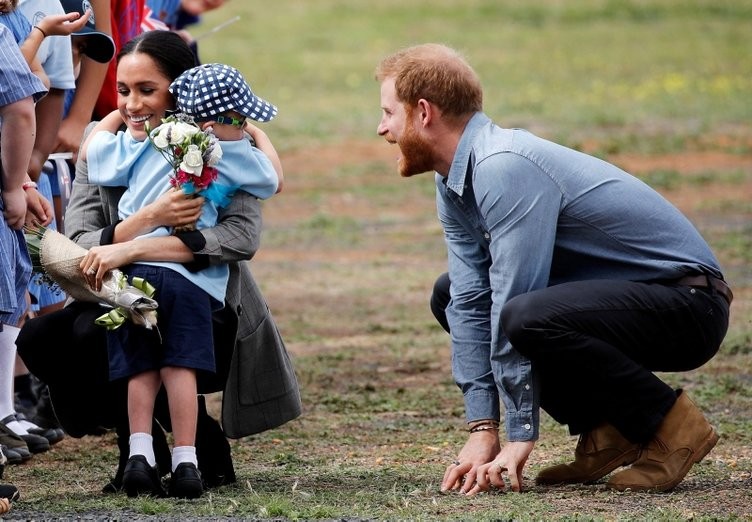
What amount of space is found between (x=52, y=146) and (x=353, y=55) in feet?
70.2

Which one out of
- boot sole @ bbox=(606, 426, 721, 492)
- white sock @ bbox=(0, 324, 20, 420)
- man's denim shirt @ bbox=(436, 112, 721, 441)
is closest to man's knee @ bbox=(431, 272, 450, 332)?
man's denim shirt @ bbox=(436, 112, 721, 441)

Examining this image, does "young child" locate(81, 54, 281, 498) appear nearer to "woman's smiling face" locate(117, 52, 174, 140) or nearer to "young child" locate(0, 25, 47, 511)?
"woman's smiling face" locate(117, 52, 174, 140)

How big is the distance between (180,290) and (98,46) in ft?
5.71

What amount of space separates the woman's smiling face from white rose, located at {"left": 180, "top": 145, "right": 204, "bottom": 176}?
305 millimetres

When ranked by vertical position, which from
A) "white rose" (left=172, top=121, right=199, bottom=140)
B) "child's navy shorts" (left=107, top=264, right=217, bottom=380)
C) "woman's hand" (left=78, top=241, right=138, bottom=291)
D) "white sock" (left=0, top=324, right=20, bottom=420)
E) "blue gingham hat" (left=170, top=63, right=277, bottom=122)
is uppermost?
"blue gingham hat" (left=170, top=63, right=277, bottom=122)

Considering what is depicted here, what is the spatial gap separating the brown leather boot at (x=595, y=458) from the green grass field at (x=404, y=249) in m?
0.14

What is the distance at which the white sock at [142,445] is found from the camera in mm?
4477

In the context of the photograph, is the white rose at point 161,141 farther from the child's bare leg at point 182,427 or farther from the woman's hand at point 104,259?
the child's bare leg at point 182,427

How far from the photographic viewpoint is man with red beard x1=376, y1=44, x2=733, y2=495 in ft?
14.7

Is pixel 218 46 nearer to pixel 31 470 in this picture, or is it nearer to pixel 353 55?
pixel 353 55

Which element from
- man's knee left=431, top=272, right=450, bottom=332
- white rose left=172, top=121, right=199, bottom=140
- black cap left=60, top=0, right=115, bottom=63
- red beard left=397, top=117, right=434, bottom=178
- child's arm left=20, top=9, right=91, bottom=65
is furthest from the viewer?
black cap left=60, top=0, right=115, bottom=63

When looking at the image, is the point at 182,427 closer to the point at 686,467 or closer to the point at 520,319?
the point at 520,319

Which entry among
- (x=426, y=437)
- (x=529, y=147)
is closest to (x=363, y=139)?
(x=426, y=437)

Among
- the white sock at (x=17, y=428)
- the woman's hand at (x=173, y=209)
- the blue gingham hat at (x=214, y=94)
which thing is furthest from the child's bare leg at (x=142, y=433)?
the white sock at (x=17, y=428)
